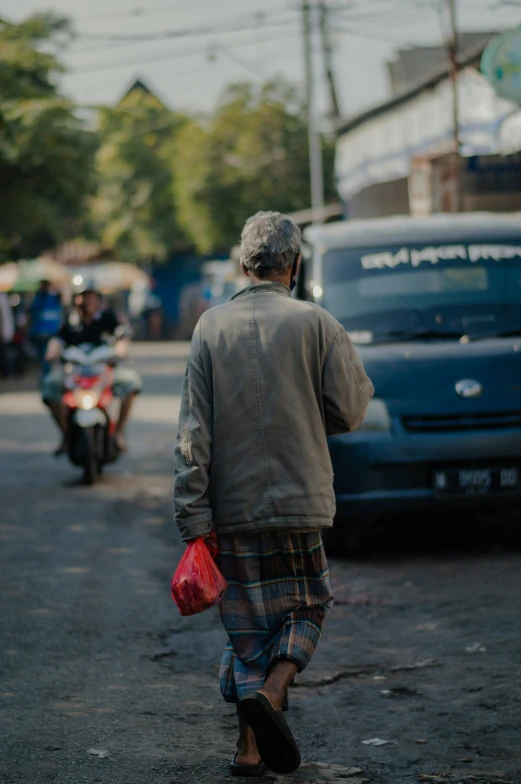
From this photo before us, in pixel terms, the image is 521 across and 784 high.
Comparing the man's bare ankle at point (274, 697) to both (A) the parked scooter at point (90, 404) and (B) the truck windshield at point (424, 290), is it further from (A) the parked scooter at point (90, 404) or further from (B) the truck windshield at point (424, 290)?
(A) the parked scooter at point (90, 404)

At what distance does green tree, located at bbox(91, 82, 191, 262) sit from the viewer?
6406 cm

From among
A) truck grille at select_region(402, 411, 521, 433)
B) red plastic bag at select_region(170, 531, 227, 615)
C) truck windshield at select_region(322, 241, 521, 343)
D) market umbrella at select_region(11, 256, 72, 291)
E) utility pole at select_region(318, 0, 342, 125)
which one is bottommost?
red plastic bag at select_region(170, 531, 227, 615)

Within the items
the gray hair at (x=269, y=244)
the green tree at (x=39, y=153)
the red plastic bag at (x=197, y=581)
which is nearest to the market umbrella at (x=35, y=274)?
the green tree at (x=39, y=153)

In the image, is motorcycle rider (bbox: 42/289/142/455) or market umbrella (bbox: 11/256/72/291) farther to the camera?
market umbrella (bbox: 11/256/72/291)

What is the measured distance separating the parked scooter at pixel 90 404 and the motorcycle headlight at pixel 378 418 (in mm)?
4092

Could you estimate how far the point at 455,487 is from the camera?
7145 mm

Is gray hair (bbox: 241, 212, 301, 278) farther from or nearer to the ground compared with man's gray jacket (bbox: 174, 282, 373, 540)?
farther from the ground

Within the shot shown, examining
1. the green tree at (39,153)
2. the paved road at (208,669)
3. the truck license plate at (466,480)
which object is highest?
the green tree at (39,153)

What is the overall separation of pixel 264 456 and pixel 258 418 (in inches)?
4.8

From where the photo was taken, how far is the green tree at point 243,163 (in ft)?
163

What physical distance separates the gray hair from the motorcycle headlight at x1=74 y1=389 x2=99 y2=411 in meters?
6.95

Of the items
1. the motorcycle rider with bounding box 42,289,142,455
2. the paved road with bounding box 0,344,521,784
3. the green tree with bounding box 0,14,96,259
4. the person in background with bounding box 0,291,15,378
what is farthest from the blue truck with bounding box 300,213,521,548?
the person in background with bounding box 0,291,15,378

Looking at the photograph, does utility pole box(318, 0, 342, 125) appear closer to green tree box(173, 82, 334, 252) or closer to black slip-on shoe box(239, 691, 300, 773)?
green tree box(173, 82, 334, 252)

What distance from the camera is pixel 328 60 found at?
43000 millimetres
